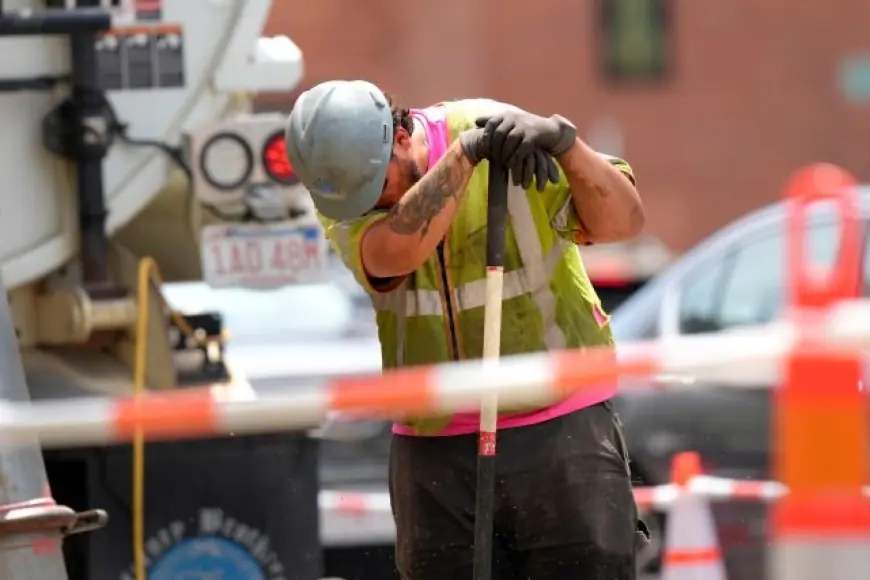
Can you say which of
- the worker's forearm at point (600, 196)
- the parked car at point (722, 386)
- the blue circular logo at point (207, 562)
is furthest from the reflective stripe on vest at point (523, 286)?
the parked car at point (722, 386)

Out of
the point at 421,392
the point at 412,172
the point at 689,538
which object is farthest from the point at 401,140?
the point at 689,538

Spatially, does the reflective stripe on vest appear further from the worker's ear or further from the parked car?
the parked car

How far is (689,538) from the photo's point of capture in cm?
759

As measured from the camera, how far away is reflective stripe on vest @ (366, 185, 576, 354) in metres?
4.55

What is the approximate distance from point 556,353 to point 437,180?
49cm

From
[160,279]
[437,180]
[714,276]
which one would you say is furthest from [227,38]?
[714,276]

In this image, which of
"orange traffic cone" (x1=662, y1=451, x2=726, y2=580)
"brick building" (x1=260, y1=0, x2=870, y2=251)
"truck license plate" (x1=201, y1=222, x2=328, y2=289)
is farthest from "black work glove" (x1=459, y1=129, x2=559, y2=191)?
"brick building" (x1=260, y1=0, x2=870, y2=251)

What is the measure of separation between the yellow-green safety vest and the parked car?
3731 millimetres

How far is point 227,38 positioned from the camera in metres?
5.68

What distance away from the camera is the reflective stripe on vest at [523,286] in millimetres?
4555

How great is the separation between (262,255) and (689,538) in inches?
101

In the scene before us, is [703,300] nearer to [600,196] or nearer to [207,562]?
[207,562]

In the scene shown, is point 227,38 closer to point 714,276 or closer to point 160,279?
point 160,279

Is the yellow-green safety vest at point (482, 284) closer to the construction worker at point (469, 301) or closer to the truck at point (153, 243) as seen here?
the construction worker at point (469, 301)
